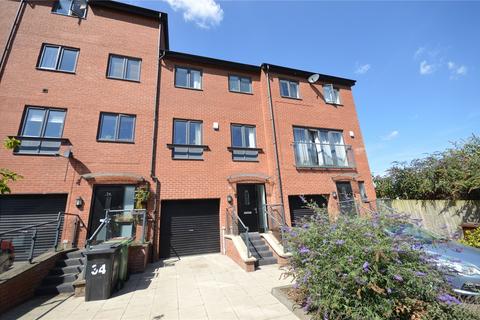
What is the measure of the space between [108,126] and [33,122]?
94.9 inches

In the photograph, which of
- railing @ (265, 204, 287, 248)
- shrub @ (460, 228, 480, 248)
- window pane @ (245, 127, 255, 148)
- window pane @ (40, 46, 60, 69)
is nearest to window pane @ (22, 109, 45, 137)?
window pane @ (40, 46, 60, 69)

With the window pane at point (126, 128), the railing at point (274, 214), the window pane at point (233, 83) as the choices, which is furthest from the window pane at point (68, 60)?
the railing at point (274, 214)

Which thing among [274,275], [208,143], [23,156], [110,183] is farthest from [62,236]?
[274,275]

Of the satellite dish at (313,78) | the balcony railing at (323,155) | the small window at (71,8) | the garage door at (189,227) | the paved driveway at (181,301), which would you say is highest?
the small window at (71,8)

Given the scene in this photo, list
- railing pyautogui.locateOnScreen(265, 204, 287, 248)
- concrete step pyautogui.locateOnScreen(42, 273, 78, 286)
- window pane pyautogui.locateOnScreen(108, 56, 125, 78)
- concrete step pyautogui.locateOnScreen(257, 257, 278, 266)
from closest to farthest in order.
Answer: concrete step pyautogui.locateOnScreen(42, 273, 78, 286), concrete step pyautogui.locateOnScreen(257, 257, 278, 266), railing pyautogui.locateOnScreen(265, 204, 287, 248), window pane pyautogui.locateOnScreen(108, 56, 125, 78)

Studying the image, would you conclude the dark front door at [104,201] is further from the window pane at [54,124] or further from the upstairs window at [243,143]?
the upstairs window at [243,143]

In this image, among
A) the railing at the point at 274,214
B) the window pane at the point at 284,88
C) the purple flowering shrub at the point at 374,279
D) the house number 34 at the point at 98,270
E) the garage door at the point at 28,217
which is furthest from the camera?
the window pane at the point at 284,88

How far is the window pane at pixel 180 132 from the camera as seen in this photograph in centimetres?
945

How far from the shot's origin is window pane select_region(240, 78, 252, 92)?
37.8ft

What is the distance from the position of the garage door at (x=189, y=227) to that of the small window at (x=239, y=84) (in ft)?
19.8

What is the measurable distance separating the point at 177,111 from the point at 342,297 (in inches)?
353

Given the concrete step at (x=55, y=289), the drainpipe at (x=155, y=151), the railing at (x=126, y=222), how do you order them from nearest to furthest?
the concrete step at (x=55, y=289) < the railing at (x=126, y=222) < the drainpipe at (x=155, y=151)

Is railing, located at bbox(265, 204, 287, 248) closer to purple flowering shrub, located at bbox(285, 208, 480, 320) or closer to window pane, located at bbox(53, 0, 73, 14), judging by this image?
purple flowering shrub, located at bbox(285, 208, 480, 320)

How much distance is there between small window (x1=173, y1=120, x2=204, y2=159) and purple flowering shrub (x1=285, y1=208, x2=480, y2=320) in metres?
6.86
